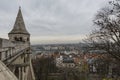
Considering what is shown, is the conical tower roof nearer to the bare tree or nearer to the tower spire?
the tower spire

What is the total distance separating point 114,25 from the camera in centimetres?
895

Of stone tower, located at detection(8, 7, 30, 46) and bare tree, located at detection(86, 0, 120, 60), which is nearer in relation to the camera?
bare tree, located at detection(86, 0, 120, 60)

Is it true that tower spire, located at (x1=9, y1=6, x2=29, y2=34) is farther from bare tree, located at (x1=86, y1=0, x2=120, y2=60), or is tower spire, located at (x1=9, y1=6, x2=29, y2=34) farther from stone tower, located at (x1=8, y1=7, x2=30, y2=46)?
bare tree, located at (x1=86, y1=0, x2=120, y2=60)

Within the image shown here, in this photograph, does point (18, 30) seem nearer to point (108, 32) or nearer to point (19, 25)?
point (19, 25)

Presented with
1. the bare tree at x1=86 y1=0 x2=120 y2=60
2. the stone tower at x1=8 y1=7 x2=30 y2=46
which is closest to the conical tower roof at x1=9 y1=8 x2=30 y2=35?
the stone tower at x1=8 y1=7 x2=30 y2=46

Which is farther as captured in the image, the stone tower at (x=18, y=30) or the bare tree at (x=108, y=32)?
the stone tower at (x=18, y=30)

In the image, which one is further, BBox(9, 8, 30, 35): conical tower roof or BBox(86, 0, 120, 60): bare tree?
BBox(9, 8, 30, 35): conical tower roof

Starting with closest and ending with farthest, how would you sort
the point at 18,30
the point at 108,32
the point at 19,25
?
1. the point at 108,32
2. the point at 19,25
3. the point at 18,30

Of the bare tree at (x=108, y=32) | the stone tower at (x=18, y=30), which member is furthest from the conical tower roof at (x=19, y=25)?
the bare tree at (x=108, y=32)

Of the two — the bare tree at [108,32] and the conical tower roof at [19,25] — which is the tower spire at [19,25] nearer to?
the conical tower roof at [19,25]

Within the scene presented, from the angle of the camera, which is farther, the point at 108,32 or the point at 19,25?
the point at 19,25

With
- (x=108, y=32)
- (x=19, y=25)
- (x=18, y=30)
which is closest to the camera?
(x=108, y=32)

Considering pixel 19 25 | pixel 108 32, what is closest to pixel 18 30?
pixel 19 25

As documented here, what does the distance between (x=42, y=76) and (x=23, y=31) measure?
24.1 m
